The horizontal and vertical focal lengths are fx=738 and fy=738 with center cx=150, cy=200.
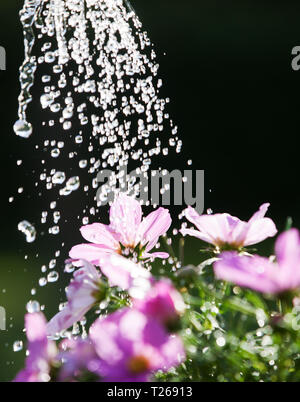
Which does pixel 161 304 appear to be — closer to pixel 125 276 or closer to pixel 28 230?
pixel 125 276

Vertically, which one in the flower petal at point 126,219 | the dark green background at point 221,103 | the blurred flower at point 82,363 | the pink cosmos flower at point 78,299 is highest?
the dark green background at point 221,103

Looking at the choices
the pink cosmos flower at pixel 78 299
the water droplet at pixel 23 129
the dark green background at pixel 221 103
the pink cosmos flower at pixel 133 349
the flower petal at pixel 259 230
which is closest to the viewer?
the pink cosmos flower at pixel 133 349

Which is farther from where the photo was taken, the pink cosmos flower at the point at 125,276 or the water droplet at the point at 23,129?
the water droplet at the point at 23,129

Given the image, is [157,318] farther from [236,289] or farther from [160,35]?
[160,35]

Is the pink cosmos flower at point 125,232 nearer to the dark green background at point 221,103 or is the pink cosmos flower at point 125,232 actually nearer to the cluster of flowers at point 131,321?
the cluster of flowers at point 131,321

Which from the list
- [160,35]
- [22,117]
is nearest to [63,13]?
[22,117]

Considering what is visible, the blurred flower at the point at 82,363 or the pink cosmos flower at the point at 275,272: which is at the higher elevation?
the pink cosmos flower at the point at 275,272

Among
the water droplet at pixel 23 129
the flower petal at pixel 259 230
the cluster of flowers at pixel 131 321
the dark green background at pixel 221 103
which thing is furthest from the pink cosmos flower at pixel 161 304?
the dark green background at pixel 221 103
